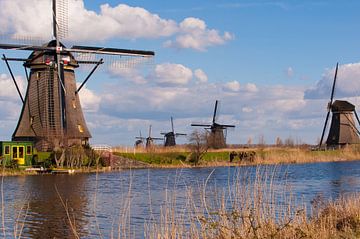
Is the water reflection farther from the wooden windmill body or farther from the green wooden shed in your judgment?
the wooden windmill body

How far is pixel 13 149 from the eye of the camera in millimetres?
34156

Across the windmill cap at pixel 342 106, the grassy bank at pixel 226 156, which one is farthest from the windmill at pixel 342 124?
the grassy bank at pixel 226 156

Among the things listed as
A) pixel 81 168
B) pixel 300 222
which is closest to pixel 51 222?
pixel 300 222

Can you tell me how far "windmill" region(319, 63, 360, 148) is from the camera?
54.7 metres

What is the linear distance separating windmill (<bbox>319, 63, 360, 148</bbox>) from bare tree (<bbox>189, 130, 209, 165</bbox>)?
17120mm

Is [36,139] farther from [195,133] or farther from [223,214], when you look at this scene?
[223,214]

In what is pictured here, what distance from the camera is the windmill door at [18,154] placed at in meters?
34.1

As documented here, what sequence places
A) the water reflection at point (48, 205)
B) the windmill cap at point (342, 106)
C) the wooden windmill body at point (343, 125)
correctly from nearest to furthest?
the water reflection at point (48, 205), the wooden windmill body at point (343, 125), the windmill cap at point (342, 106)

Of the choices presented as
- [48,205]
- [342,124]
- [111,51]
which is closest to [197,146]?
[111,51]

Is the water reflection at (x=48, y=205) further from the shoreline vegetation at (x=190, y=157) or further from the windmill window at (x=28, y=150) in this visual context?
the shoreline vegetation at (x=190, y=157)

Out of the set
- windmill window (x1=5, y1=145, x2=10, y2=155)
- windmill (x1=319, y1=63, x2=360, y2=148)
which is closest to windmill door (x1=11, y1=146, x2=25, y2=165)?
windmill window (x1=5, y1=145, x2=10, y2=155)

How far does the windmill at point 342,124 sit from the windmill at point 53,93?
26.6m

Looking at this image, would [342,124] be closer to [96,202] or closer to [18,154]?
[18,154]

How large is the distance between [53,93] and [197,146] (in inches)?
460
